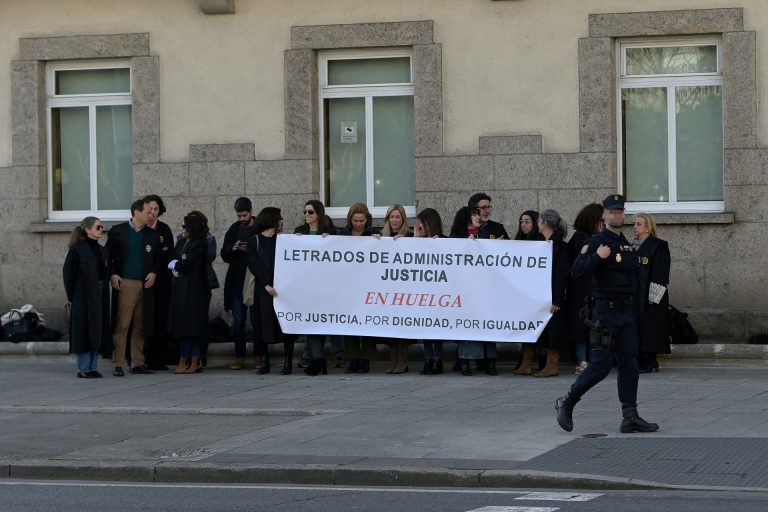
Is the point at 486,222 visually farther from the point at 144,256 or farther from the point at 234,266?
the point at 144,256

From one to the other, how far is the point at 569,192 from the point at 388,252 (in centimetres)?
273

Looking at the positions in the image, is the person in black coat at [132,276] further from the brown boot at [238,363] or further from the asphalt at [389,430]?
the brown boot at [238,363]

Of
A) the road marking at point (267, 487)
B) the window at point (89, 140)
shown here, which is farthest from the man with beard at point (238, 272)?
the road marking at point (267, 487)

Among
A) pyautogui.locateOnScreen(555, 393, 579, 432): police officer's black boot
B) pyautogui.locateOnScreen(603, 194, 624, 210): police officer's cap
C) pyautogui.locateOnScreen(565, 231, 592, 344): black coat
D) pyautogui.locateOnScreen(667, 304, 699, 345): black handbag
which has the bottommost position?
pyautogui.locateOnScreen(555, 393, 579, 432): police officer's black boot

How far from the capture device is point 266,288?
15711mm

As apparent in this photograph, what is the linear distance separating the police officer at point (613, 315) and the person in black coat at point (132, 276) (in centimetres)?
627

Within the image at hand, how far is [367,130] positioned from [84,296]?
441 cm

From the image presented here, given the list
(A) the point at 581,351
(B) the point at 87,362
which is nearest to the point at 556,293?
(A) the point at 581,351

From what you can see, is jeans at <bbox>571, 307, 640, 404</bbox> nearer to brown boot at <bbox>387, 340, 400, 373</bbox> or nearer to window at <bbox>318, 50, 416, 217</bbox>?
brown boot at <bbox>387, 340, 400, 373</bbox>

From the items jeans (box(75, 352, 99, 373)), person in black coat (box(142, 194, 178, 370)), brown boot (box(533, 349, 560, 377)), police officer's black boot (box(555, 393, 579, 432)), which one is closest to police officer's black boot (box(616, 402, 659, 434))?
police officer's black boot (box(555, 393, 579, 432))

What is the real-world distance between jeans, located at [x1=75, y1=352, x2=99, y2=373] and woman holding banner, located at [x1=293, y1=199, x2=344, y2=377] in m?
2.26

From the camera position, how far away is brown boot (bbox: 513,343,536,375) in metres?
15.2

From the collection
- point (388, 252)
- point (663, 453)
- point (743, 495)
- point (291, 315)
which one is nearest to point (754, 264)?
point (388, 252)

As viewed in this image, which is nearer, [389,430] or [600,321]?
[600,321]
